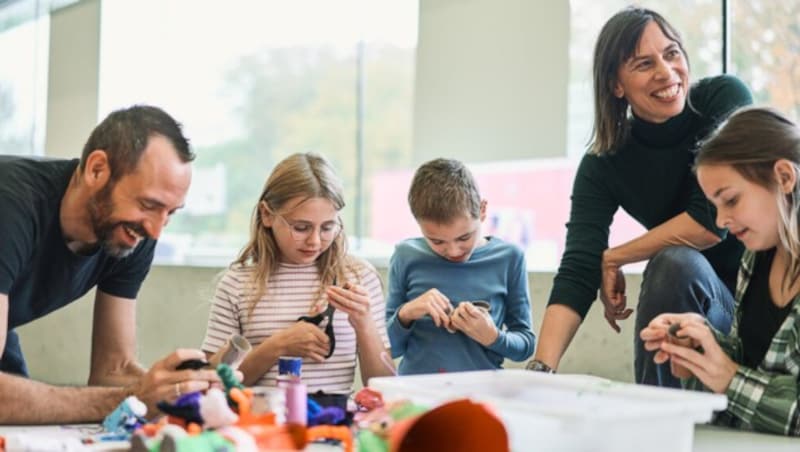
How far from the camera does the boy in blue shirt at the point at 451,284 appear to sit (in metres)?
2.07

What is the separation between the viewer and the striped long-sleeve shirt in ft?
6.84

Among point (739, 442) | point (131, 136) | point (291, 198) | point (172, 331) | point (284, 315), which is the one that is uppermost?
point (131, 136)

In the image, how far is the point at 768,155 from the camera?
1.65m

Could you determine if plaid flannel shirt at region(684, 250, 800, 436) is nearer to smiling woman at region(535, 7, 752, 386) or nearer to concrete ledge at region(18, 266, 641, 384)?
smiling woman at region(535, 7, 752, 386)

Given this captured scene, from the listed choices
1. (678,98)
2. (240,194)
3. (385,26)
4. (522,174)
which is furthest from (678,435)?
(240,194)

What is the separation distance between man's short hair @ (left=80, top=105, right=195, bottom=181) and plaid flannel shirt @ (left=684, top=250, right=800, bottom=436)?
1.11 meters

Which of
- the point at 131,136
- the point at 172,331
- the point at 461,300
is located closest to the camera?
the point at 131,136

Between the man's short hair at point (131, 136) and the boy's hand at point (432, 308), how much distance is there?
56 cm

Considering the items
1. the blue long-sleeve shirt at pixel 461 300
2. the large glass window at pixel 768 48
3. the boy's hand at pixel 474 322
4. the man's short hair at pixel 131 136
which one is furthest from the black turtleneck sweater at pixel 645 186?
the man's short hair at pixel 131 136

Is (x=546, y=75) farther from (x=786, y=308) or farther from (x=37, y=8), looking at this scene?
(x=37, y=8)

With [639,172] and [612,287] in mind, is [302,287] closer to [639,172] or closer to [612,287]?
[612,287]

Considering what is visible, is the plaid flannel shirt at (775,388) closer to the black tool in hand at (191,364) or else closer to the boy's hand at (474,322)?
the boy's hand at (474,322)

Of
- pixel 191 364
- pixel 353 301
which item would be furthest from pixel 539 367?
pixel 191 364

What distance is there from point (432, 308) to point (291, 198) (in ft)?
1.32
